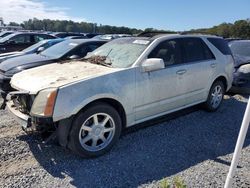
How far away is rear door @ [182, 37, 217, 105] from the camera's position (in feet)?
17.6

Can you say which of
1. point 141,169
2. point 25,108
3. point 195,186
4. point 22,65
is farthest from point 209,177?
point 22,65

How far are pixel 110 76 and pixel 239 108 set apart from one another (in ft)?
12.4

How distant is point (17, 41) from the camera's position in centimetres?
1308

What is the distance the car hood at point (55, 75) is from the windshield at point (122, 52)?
251 millimetres

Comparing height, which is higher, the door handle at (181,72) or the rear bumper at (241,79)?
the door handle at (181,72)

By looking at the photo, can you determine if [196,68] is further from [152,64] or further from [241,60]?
[241,60]

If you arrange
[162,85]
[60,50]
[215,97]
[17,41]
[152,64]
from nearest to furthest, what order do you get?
1. [152,64]
2. [162,85]
3. [215,97]
4. [60,50]
5. [17,41]

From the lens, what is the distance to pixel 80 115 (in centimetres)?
384

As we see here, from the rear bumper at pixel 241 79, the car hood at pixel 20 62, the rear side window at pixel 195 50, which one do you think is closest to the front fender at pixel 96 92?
the rear side window at pixel 195 50

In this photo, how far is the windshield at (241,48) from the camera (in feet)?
28.8

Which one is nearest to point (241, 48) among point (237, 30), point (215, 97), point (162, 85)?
point (215, 97)

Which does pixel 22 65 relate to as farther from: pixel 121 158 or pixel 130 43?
pixel 121 158

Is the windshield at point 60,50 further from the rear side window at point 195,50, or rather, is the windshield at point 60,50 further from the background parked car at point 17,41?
the background parked car at point 17,41

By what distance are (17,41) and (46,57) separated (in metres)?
6.06
